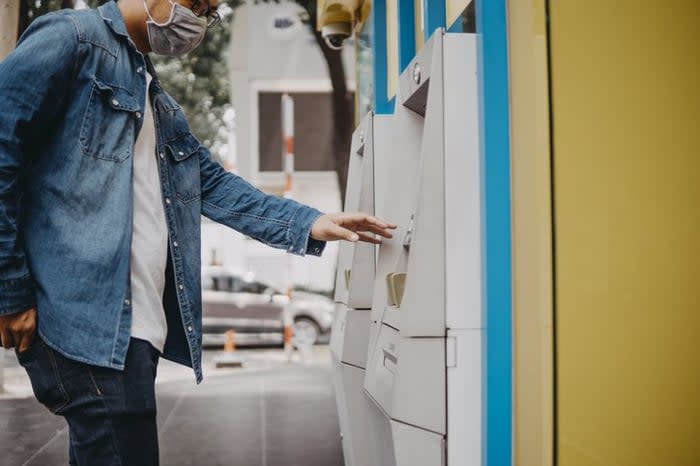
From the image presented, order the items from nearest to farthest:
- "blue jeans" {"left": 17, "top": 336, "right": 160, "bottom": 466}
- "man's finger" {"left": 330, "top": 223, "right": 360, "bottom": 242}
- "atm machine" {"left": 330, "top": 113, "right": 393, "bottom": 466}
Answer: "blue jeans" {"left": 17, "top": 336, "right": 160, "bottom": 466} < "man's finger" {"left": 330, "top": 223, "right": 360, "bottom": 242} < "atm machine" {"left": 330, "top": 113, "right": 393, "bottom": 466}

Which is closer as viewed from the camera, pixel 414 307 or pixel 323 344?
pixel 414 307

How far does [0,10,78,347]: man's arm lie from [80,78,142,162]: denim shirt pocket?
9 centimetres

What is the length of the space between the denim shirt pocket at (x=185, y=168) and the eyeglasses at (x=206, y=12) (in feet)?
1.08

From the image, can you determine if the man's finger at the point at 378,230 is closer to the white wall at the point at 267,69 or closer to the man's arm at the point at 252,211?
the man's arm at the point at 252,211

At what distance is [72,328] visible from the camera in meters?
1.67

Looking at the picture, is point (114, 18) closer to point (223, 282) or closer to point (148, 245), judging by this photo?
point (148, 245)

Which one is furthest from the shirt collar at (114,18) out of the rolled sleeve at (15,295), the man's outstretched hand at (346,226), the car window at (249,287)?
the car window at (249,287)

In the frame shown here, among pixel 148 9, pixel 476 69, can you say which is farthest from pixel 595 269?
pixel 148 9

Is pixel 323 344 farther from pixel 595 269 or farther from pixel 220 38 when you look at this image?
pixel 595 269

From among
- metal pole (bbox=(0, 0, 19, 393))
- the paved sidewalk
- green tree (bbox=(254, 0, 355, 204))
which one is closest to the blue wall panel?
the paved sidewalk

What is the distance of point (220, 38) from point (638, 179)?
15.4 metres

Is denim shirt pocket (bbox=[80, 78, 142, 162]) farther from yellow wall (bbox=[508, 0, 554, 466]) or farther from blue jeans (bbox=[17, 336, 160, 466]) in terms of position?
yellow wall (bbox=[508, 0, 554, 466])

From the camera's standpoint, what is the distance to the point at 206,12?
209 centimetres

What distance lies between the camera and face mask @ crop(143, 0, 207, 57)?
6.41 ft
